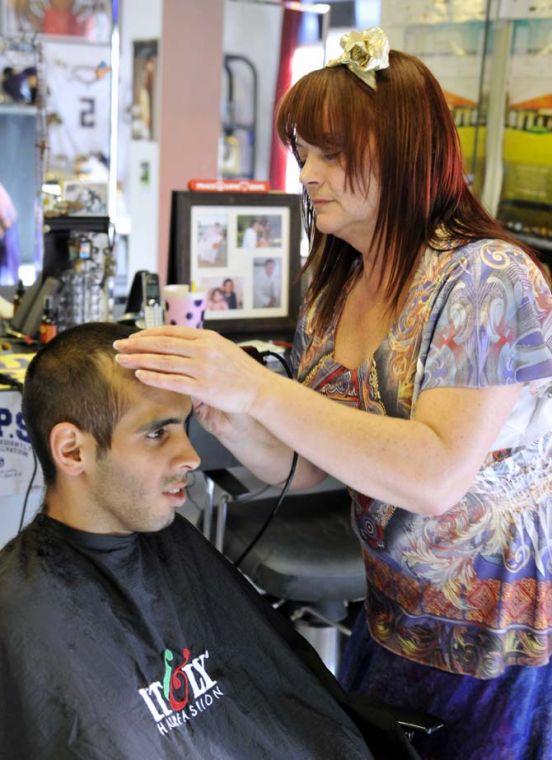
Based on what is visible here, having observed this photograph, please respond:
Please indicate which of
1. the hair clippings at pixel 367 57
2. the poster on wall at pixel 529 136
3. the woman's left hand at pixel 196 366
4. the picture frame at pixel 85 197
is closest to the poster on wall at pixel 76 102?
the poster on wall at pixel 529 136

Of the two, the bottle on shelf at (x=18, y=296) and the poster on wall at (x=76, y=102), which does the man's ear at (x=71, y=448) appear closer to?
the bottle on shelf at (x=18, y=296)

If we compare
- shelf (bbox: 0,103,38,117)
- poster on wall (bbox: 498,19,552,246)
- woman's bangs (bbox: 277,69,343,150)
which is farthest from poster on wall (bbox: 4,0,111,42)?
woman's bangs (bbox: 277,69,343,150)

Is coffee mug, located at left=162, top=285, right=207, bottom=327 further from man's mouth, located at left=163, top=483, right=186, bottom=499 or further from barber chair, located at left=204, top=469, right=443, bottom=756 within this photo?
man's mouth, located at left=163, top=483, right=186, bottom=499

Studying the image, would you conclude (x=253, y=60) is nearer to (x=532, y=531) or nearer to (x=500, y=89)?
(x=500, y=89)

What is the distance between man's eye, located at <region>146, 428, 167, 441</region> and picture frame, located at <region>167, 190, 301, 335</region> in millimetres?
1111

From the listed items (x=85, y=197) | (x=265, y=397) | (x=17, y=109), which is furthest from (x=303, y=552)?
(x=17, y=109)

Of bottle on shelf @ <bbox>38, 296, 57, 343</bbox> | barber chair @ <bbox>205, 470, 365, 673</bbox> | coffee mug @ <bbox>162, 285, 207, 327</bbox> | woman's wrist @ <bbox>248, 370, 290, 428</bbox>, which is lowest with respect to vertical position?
barber chair @ <bbox>205, 470, 365, 673</bbox>

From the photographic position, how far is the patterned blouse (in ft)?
4.09

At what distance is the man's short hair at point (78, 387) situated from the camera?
136 cm

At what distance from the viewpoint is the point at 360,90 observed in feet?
4.31

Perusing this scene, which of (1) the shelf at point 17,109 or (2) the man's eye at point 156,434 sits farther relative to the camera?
(1) the shelf at point 17,109

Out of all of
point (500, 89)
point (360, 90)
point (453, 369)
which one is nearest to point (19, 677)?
point (453, 369)

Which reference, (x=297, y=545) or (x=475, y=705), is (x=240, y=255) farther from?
(x=475, y=705)

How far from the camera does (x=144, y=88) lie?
5.75 metres
